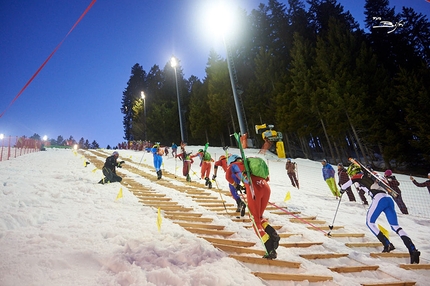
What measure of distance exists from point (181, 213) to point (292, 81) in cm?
2771

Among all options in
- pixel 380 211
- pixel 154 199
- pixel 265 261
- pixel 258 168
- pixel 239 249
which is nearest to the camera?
pixel 265 261

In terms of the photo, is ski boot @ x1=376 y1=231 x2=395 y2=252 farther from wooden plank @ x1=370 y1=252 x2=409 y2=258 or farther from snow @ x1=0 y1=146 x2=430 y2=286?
snow @ x1=0 y1=146 x2=430 y2=286

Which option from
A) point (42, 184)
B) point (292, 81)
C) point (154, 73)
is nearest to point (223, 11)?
point (42, 184)

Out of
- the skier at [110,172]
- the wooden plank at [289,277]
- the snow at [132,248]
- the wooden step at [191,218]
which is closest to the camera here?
the snow at [132,248]

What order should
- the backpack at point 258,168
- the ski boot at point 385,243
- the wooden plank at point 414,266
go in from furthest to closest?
the ski boot at point 385,243
the backpack at point 258,168
the wooden plank at point 414,266

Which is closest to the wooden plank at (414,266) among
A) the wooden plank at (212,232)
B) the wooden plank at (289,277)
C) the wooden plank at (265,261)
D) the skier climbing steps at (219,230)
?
the skier climbing steps at (219,230)

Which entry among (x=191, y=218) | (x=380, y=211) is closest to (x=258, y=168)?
(x=191, y=218)

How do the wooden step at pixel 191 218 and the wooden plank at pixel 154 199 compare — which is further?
the wooden plank at pixel 154 199

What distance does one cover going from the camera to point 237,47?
4206cm

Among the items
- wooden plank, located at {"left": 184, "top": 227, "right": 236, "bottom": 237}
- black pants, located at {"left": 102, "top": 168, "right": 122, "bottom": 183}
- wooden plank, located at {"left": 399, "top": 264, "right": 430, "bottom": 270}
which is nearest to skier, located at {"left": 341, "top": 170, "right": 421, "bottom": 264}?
wooden plank, located at {"left": 399, "top": 264, "right": 430, "bottom": 270}

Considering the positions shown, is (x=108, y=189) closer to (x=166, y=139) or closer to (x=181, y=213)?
(x=181, y=213)

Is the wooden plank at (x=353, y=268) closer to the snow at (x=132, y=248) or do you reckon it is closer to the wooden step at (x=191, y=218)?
the snow at (x=132, y=248)

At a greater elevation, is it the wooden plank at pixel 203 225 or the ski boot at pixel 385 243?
the wooden plank at pixel 203 225

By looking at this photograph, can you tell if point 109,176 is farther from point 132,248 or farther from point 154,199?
point 132,248
